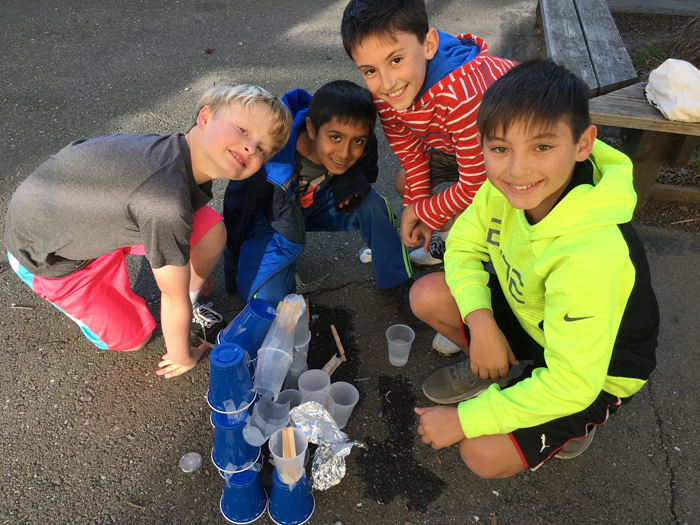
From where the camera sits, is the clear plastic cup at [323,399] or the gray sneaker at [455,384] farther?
the gray sneaker at [455,384]

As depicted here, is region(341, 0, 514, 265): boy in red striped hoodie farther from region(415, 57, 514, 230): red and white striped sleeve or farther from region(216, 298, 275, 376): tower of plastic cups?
region(216, 298, 275, 376): tower of plastic cups

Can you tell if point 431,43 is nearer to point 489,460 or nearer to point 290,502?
point 489,460

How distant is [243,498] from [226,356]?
0.57 meters

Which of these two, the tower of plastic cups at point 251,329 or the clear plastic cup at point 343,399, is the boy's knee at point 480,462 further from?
the tower of plastic cups at point 251,329

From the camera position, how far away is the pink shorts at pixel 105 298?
7.04 ft

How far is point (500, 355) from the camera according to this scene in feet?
5.96

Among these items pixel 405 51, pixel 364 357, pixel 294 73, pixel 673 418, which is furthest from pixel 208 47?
pixel 673 418

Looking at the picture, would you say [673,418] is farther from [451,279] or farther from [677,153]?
[677,153]

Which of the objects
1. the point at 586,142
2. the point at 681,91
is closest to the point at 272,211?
the point at 586,142

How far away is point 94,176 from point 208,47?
3.57m

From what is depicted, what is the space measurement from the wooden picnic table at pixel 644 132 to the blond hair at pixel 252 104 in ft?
5.44

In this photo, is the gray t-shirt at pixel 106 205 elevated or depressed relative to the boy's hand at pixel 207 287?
elevated

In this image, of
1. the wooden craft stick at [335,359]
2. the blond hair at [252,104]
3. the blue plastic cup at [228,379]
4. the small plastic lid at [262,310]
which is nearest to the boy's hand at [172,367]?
the small plastic lid at [262,310]

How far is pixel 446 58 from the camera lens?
2.25 m
